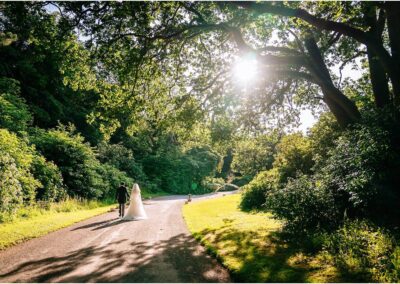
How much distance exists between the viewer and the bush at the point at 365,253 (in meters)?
6.80

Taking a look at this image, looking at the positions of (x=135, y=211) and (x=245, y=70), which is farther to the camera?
(x=135, y=211)

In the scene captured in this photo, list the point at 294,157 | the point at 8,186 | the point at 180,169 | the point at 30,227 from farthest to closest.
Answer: the point at 180,169, the point at 294,157, the point at 8,186, the point at 30,227

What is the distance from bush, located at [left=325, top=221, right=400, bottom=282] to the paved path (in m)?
3.03

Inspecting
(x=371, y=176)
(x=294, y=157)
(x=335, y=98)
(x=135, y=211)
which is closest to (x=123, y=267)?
(x=371, y=176)

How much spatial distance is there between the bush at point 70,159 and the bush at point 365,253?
22.1 metres

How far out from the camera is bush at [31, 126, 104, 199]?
2617cm

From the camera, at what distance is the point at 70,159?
27188 millimetres

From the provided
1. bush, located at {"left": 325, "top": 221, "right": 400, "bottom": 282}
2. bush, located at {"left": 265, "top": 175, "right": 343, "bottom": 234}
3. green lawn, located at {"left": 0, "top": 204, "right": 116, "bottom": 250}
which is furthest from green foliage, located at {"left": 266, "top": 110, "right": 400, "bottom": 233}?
green lawn, located at {"left": 0, "top": 204, "right": 116, "bottom": 250}

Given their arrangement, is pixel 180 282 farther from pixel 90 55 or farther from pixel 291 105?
pixel 291 105

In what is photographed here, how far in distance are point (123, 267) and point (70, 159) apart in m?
21.0

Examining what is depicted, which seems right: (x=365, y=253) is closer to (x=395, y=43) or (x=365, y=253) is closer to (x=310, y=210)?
(x=310, y=210)

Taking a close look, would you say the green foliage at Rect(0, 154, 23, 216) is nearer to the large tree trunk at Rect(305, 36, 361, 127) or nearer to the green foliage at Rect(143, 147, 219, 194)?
the large tree trunk at Rect(305, 36, 361, 127)

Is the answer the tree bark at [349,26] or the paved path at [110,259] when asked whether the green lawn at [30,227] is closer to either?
the paved path at [110,259]

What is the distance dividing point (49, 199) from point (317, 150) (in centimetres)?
1810
